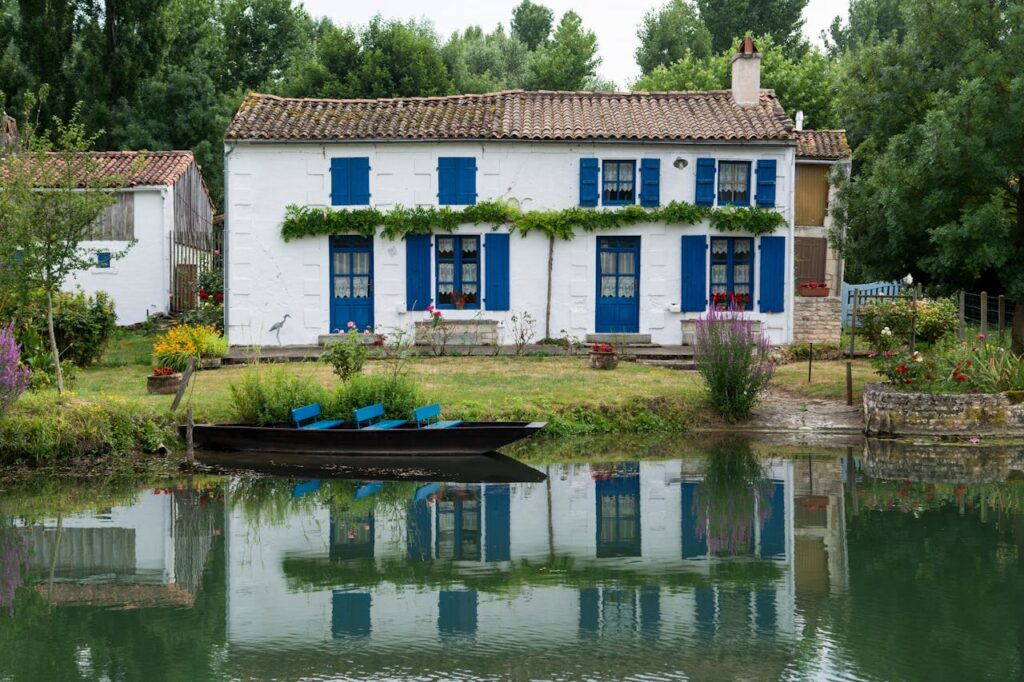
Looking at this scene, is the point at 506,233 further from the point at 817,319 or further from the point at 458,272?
the point at 817,319

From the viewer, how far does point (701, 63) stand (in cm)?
4472

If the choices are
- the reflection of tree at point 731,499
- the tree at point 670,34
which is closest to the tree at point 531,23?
the tree at point 670,34

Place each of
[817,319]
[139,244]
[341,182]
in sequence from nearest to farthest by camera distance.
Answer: [341,182] < [817,319] < [139,244]

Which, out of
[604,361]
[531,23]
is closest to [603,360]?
[604,361]

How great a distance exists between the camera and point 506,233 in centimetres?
2597

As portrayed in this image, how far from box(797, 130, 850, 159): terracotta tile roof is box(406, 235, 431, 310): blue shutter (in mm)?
9663

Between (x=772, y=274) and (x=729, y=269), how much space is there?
0.89 meters

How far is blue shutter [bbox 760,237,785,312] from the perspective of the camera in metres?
26.2

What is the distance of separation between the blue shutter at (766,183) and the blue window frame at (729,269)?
86cm

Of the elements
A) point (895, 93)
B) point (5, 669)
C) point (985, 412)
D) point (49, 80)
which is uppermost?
point (49, 80)

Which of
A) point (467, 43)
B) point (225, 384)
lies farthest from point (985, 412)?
point (467, 43)

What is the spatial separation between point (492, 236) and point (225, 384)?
7048mm

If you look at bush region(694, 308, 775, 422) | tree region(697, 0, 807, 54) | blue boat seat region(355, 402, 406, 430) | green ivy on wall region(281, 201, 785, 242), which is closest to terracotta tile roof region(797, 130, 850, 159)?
green ivy on wall region(281, 201, 785, 242)

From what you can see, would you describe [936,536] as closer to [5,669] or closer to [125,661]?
[125,661]
